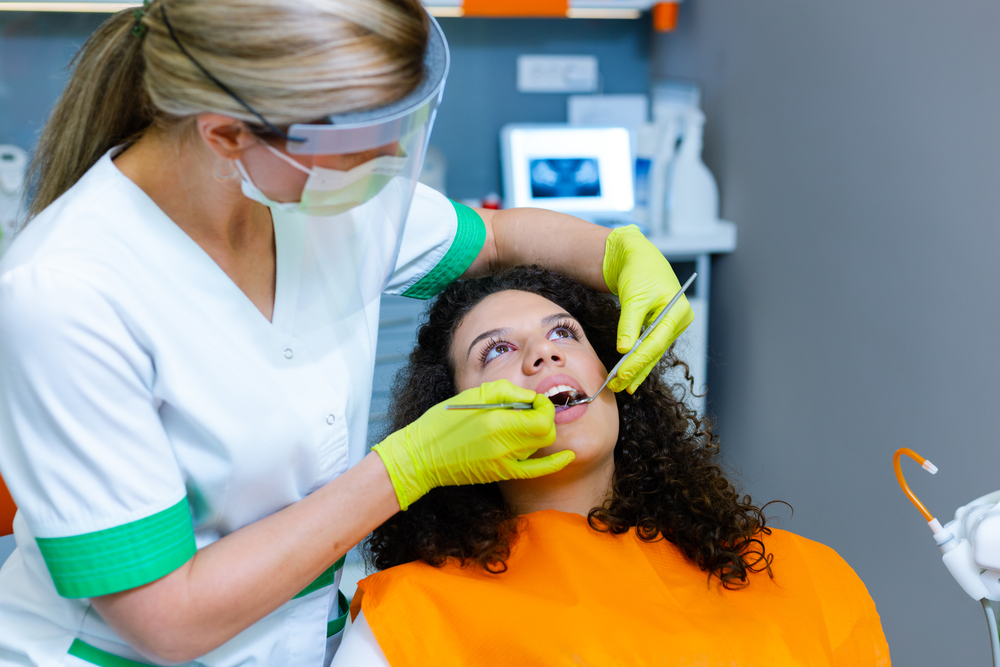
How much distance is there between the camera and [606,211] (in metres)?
2.66

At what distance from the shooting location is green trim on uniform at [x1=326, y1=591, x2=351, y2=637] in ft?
3.95

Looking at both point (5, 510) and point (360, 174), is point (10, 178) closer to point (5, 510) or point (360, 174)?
point (5, 510)

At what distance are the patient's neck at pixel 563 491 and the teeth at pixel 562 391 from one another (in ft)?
0.39

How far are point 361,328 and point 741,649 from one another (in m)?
0.70

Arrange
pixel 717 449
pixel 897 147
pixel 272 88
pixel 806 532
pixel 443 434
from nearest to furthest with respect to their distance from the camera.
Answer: pixel 272 88 < pixel 443 434 < pixel 717 449 < pixel 897 147 < pixel 806 532

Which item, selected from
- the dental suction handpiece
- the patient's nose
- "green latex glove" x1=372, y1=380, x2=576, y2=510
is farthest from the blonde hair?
the dental suction handpiece

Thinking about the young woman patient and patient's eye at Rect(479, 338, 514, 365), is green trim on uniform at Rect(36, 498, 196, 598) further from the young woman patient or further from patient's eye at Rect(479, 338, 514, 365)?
patient's eye at Rect(479, 338, 514, 365)

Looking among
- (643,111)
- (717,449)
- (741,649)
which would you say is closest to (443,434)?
(741,649)

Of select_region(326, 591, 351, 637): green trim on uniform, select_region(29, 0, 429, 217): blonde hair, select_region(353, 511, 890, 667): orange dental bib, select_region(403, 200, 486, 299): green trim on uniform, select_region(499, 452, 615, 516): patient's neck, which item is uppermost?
select_region(29, 0, 429, 217): blonde hair

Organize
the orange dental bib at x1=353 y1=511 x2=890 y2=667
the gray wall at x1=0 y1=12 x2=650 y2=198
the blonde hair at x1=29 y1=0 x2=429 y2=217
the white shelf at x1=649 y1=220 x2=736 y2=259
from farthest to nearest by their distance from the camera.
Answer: the gray wall at x1=0 y1=12 x2=650 y2=198
the white shelf at x1=649 y1=220 x2=736 y2=259
the orange dental bib at x1=353 y1=511 x2=890 y2=667
the blonde hair at x1=29 y1=0 x2=429 y2=217

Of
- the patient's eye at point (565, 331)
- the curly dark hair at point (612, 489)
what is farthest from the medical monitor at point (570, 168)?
the patient's eye at point (565, 331)

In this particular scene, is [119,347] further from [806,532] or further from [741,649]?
[806,532]

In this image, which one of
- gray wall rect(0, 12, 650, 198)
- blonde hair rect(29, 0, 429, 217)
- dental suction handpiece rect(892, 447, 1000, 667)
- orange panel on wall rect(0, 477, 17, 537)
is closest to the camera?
blonde hair rect(29, 0, 429, 217)

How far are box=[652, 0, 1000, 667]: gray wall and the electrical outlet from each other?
0.61 m
